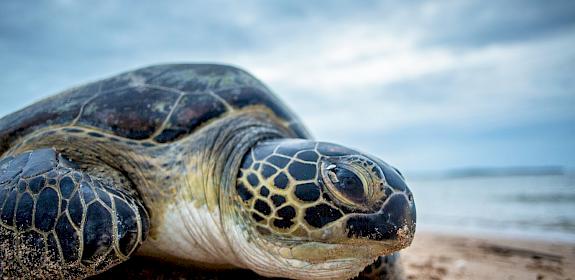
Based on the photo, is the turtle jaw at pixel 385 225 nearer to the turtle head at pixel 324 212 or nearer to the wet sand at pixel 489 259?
the turtle head at pixel 324 212

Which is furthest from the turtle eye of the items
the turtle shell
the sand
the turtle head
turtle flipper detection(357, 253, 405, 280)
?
the turtle shell

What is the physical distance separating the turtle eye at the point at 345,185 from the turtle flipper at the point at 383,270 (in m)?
0.71

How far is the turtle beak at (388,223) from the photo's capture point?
6.59 ft

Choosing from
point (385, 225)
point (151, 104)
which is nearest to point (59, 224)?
point (151, 104)

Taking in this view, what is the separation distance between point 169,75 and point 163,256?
1.35 meters

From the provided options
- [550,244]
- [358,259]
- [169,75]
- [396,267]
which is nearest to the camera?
[358,259]

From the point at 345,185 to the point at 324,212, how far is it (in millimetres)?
170

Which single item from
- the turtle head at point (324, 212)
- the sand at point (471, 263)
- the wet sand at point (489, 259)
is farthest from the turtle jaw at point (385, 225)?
the wet sand at point (489, 259)

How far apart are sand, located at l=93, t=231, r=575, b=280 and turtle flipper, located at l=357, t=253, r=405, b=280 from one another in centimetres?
72

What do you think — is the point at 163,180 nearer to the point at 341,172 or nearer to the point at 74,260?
the point at 74,260

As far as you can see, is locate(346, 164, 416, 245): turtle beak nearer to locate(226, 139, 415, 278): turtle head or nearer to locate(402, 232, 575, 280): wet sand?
locate(226, 139, 415, 278): turtle head

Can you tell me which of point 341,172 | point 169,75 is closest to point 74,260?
point 341,172

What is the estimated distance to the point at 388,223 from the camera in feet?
6.62

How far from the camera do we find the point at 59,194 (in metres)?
2.01
